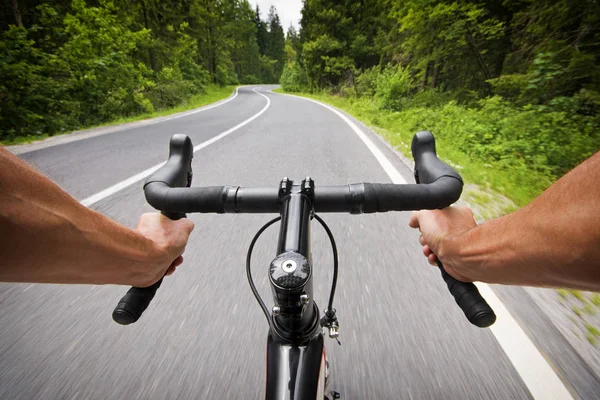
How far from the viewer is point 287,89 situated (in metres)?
36.3

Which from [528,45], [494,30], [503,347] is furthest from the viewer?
[494,30]

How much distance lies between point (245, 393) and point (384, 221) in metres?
1.92

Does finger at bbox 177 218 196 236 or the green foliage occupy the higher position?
the green foliage

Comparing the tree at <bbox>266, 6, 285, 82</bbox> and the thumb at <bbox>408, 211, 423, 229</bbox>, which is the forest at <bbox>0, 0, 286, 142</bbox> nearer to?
the thumb at <bbox>408, 211, 423, 229</bbox>

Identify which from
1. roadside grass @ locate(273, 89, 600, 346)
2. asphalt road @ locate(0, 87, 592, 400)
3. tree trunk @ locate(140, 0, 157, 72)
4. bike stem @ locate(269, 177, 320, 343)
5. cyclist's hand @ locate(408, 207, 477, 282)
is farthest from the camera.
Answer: tree trunk @ locate(140, 0, 157, 72)

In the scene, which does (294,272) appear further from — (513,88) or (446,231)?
(513,88)

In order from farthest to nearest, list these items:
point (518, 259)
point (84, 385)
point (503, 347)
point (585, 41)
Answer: point (585, 41), point (503, 347), point (84, 385), point (518, 259)

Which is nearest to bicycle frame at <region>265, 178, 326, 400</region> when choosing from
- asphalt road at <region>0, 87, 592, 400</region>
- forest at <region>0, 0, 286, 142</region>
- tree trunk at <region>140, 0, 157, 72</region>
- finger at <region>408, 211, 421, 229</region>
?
finger at <region>408, 211, 421, 229</region>

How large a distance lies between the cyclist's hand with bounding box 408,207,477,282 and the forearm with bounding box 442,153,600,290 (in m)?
0.03

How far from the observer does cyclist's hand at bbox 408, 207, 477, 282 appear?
3.22 feet

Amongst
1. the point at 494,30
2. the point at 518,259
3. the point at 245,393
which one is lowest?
the point at 245,393

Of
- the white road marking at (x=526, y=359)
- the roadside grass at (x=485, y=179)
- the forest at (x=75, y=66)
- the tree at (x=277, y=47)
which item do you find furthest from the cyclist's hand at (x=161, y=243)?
the tree at (x=277, y=47)

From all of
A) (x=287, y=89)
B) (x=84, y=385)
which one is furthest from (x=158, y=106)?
(x=287, y=89)

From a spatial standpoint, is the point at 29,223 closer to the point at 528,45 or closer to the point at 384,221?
the point at 384,221
